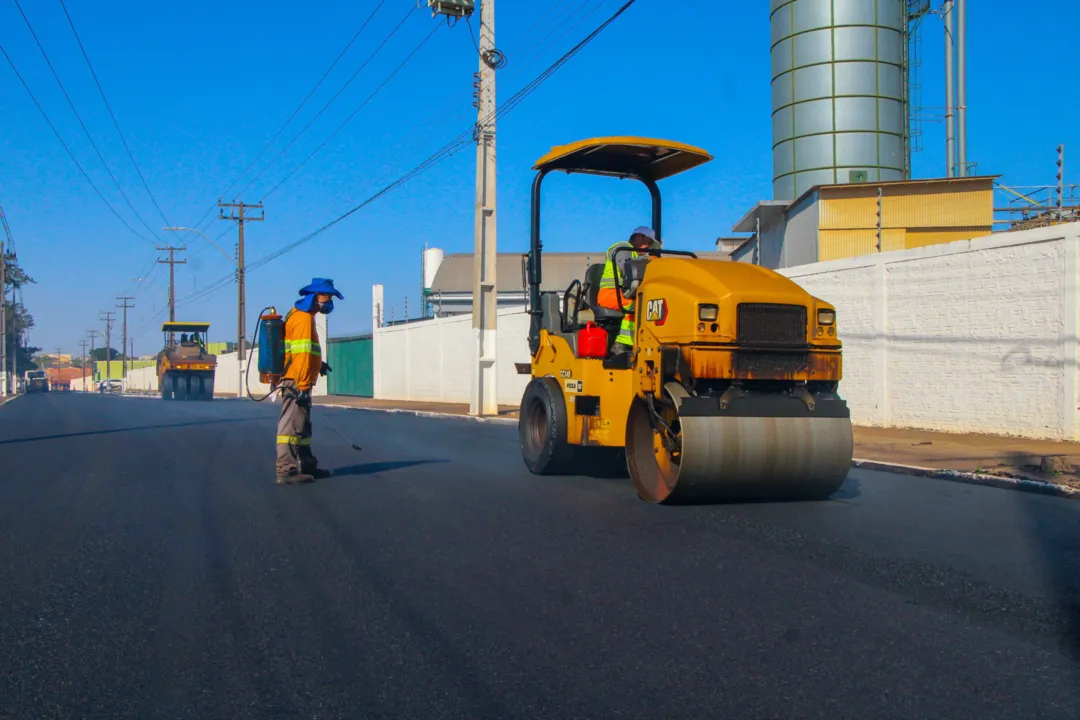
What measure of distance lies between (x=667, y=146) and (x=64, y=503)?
19.9 feet

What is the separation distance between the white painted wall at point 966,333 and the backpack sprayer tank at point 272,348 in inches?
339

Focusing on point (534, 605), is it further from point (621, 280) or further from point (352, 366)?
point (352, 366)

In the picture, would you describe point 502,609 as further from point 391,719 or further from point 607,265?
point 607,265

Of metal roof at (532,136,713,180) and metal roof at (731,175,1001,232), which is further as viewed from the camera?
metal roof at (731,175,1001,232)

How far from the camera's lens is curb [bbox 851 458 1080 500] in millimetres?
7934

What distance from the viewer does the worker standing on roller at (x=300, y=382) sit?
8.80 metres

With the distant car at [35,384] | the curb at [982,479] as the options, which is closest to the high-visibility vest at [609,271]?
the curb at [982,479]

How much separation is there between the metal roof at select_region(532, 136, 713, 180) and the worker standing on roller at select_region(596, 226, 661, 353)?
1003 millimetres

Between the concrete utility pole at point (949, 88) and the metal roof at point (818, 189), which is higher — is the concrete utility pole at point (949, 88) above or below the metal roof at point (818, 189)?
above

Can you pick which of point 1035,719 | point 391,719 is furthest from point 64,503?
point 1035,719

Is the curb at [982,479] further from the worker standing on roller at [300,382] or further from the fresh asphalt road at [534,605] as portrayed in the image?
the worker standing on roller at [300,382]

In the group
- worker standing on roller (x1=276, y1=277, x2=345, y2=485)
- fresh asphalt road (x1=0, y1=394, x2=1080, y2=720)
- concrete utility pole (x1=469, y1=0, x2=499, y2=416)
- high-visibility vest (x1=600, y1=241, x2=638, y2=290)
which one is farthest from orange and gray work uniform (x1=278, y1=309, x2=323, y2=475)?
concrete utility pole (x1=469, y1=0, x2=499, y2=416)

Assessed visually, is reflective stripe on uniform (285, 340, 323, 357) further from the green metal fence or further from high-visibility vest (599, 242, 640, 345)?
the green metal fence

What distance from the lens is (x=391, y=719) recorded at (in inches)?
131
